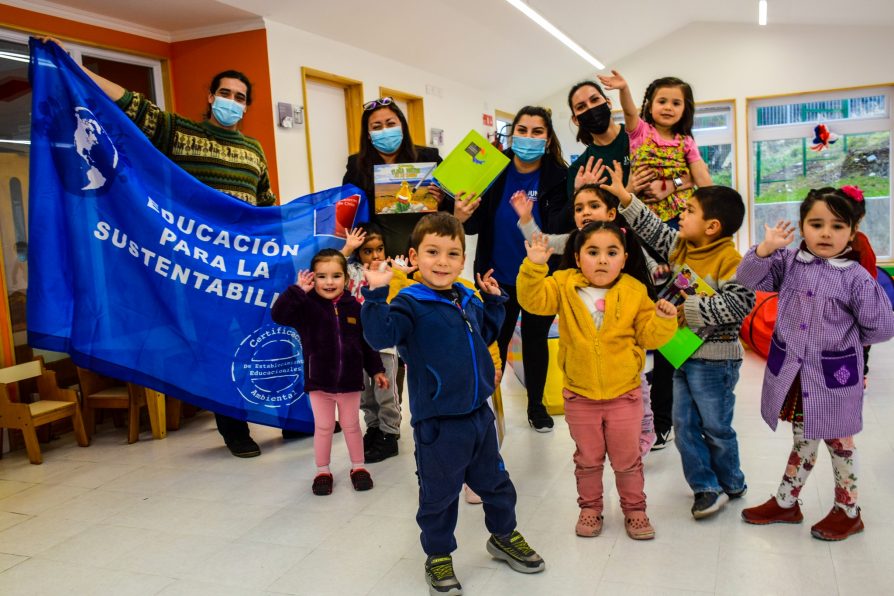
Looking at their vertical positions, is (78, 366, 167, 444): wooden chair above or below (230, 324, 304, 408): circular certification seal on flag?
below

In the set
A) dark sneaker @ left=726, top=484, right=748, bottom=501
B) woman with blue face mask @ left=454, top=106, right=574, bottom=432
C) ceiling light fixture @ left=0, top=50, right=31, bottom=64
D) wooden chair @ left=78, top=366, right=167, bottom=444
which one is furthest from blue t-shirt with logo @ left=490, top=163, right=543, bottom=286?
ceiling light fixture @ left=0, top=50, right=31, bottom=64

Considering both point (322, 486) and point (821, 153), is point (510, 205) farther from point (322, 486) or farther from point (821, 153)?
point (821, 153)

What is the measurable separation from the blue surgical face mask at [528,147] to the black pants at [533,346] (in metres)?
0.66

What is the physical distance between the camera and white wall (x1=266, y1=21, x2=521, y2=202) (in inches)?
213

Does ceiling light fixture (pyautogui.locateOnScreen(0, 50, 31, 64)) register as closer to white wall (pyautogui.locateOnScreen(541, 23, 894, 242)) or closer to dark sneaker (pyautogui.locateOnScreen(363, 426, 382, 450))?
dark sneaker (pyautogui.locateOnScreen(363, 426, 382, 450))

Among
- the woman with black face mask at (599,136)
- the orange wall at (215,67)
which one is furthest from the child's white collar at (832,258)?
the orange wall at (215,67)

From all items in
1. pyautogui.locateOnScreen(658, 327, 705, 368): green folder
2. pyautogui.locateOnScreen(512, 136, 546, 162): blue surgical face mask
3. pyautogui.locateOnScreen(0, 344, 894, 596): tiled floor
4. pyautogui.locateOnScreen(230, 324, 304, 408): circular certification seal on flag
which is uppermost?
pyautogui.locateOnScreen(512, 136, 546, 162): blue surgical face mask

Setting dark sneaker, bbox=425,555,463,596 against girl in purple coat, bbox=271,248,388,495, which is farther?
girl in purple coat, bbox=271,248,388,495

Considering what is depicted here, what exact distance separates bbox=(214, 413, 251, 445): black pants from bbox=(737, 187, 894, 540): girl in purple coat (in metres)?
2.39

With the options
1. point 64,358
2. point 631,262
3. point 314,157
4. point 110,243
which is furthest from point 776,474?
point 314,157

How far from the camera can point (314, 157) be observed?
19.5ft

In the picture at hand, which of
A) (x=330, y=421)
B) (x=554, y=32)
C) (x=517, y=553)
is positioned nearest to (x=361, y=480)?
(x=330, y=421)

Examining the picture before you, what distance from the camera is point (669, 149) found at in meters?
2.89

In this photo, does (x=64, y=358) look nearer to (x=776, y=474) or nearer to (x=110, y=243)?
(x=110, y=243)
